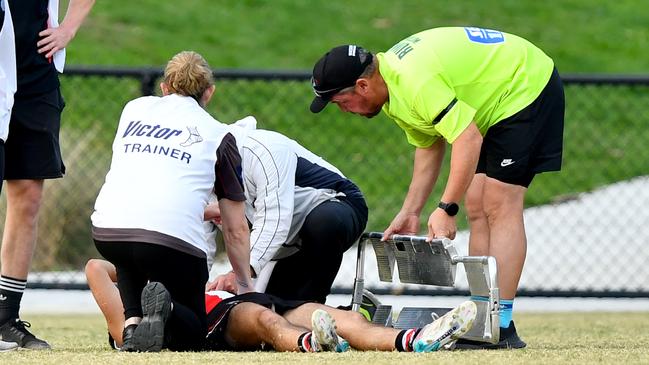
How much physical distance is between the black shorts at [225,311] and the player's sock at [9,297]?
2.92 ft

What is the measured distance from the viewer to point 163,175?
561 centimetres

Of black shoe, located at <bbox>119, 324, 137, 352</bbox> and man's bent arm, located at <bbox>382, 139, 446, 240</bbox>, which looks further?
man's bent arm, located at <bbox>382, 139, 446, 240</bbox>

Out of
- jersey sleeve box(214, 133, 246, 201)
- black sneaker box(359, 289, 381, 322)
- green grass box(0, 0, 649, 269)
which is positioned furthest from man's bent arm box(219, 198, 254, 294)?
green grass box(0, 0, 649, 269)

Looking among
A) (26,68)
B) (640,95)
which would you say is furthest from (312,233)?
(640,95)

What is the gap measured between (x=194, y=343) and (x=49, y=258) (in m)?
4.67

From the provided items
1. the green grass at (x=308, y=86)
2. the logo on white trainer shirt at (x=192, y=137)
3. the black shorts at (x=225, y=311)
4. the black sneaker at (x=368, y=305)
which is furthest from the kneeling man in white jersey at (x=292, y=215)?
the green grass at (x=308, y=86)

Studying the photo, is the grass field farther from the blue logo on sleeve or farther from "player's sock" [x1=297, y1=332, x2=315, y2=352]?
the blue logo on sleeve

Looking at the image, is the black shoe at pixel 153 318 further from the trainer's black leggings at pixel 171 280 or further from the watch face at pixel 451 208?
the watch face at pixel 451 208

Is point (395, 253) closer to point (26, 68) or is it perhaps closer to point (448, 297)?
point (26, 68)

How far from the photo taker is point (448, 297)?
9.44 meters

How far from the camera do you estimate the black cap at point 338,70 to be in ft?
19.1

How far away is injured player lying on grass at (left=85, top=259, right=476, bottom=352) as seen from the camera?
5340 millimetres

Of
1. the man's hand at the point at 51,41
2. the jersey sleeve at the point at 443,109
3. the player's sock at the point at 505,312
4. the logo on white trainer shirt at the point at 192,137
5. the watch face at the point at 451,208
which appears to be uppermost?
the man's hand at the point at 51,41

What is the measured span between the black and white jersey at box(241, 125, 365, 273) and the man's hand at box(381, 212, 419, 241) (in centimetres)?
46
